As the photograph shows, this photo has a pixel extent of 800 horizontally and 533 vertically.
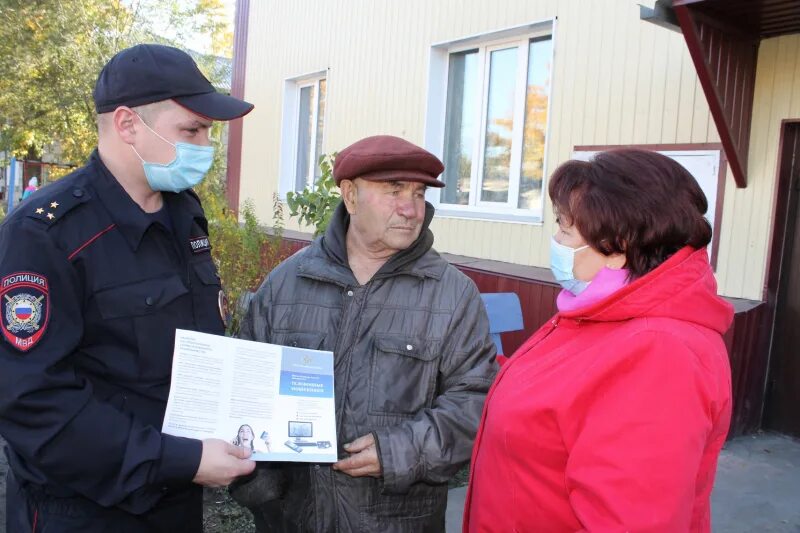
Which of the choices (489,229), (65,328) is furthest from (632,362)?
(489,229)

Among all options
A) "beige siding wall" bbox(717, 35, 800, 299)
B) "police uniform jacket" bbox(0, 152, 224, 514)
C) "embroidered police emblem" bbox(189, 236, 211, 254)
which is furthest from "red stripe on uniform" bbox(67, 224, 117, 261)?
"beige siding wall" bbox(717, 35, 800, 299)

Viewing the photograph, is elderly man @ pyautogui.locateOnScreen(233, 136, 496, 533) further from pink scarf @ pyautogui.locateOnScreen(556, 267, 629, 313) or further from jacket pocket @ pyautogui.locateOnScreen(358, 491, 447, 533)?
pink scarf @ pyautogui.locateOnScreen(556, 267, 629, 313)

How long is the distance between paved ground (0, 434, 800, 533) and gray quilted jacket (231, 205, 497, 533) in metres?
1.73

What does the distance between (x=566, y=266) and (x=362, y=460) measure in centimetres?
81

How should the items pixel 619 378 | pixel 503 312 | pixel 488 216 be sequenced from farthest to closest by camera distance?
pixel 488 216 → pixel 503 312 → pixel 619 378

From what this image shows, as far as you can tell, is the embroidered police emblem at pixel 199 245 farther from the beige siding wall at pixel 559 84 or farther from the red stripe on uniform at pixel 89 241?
the beige siding wall at pixel 559 84

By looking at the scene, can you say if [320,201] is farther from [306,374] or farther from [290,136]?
[290,136]

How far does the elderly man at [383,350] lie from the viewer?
6.82 ft

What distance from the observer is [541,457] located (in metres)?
1.62

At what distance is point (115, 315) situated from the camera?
71.2 inches

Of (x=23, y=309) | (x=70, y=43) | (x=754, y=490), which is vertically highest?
(x=70, y=43)

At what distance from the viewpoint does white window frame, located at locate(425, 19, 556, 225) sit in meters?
5.95

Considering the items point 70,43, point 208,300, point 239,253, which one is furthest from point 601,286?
point 70,43

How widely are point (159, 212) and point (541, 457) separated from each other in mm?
1303
